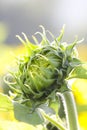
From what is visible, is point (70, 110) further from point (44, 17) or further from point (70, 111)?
point (44, 17)

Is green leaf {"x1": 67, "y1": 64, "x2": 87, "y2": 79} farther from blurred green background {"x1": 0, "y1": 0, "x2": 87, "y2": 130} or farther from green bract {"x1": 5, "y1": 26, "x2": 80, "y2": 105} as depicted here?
blurred green background {"x1": 0, "y1": 0, "x2": 87, "y2": 130}

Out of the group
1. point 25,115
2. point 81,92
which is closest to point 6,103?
point 25,115

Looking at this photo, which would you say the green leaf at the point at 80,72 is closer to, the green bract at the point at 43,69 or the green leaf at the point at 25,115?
the green bract at the point at 43,69

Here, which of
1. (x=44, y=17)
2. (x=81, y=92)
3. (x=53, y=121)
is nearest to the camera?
(x=53, y=121)

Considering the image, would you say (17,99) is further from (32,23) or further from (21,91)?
(32,23)

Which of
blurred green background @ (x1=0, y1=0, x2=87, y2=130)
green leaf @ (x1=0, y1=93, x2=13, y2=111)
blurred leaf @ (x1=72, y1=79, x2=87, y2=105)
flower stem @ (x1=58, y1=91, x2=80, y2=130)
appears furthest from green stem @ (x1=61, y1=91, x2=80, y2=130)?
blurred green background @ (x1=0, y1=0, x2=87, y2=130)
